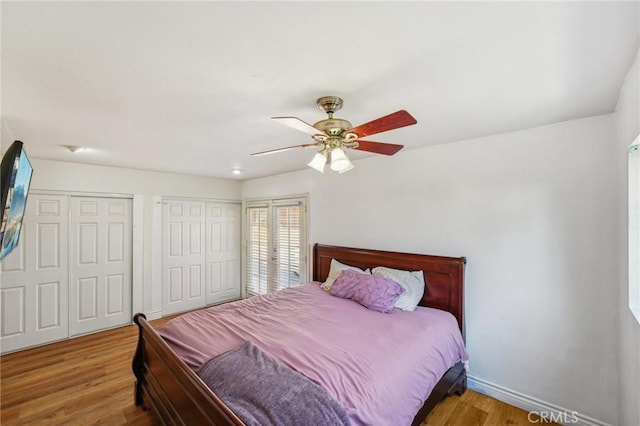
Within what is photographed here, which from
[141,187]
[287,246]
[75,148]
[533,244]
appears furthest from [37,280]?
[533,244]

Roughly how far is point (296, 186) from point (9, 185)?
3133 mm

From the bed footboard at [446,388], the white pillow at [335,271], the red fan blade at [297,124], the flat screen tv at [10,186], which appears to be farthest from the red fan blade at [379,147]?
the flat screen tv at [10,186]

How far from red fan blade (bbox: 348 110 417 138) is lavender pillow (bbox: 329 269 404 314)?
1.58 m

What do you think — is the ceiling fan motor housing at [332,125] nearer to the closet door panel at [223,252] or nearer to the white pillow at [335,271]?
the white pillow at [335,271]

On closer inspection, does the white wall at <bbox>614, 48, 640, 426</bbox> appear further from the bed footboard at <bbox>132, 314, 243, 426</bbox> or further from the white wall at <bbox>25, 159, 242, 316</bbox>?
the white wall at <bbox>25, 159, 242, 316</bbox>

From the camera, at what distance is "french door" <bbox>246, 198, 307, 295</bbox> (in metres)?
4.33

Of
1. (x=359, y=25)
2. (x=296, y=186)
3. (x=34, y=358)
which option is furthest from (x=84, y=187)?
(x=359, y=25)

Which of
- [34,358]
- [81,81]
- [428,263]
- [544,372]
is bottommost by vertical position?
[34,358]

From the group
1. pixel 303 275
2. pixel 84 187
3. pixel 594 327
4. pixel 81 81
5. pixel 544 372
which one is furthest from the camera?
pixel 303 275

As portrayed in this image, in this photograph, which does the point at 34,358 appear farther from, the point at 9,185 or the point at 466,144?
the point at 466,144

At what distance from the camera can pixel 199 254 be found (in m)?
4.89

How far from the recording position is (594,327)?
2027 millimetres

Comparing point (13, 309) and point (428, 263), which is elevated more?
point (428, 263)

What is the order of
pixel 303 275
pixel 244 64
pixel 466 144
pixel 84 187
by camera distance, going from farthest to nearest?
pixel 303 275 → pixel 84 187 → pixel 466 144 → pixel 244 64
